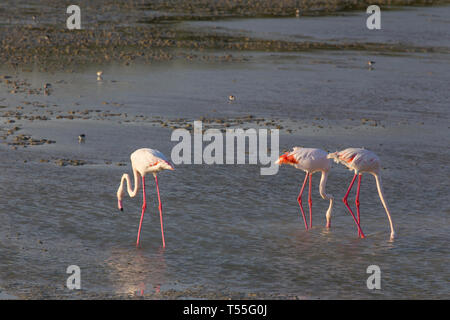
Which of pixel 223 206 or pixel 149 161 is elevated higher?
pixel 149 161

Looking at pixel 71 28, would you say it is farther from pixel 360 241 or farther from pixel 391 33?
pixel 360 241

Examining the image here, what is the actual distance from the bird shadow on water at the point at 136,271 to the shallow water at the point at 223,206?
0.02m

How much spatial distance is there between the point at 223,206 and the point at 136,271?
9.22 feet

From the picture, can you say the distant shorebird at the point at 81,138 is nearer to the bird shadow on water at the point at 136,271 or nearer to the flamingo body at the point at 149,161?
the flamingo body at the point at 149,161

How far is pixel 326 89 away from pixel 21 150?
29.4 feet

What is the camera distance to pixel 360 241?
34.6ft

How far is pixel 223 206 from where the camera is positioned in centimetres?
1177

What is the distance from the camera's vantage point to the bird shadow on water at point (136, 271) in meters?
8.62

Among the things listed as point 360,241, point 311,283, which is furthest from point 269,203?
point 311,283
